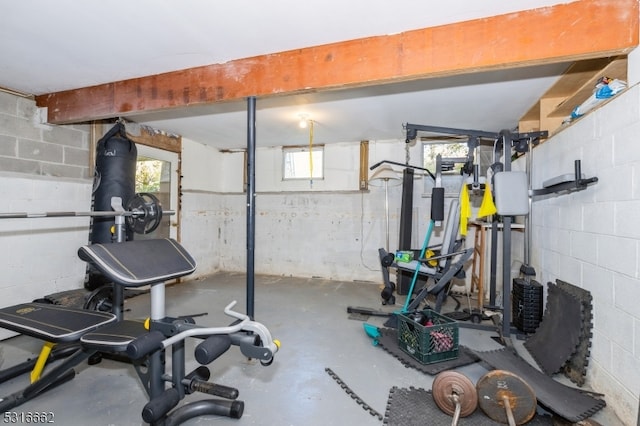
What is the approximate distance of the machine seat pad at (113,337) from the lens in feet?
4.80

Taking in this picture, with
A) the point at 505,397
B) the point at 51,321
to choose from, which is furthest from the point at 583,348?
the point at 51,321

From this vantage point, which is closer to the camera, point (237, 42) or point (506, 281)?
point (237, 42)

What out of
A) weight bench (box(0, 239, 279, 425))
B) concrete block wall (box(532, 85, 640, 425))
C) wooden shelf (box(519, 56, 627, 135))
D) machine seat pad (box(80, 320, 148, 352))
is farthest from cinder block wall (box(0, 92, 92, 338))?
wooden shelf (box(519, 56, 627, 135))

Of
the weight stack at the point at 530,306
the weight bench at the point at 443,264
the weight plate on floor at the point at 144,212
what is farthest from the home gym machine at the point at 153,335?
the weight stack at the point at 530,306

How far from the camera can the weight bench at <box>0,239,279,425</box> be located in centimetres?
143

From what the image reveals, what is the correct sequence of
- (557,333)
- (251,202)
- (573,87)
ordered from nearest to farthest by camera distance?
1. (557,333)
2. (251,202)
3. (573,87)

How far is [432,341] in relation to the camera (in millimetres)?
2256

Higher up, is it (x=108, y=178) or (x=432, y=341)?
(x=108, y=178)

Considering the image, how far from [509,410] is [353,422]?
788 mm

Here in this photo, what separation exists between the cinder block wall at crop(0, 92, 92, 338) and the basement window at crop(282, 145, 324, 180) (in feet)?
9.06

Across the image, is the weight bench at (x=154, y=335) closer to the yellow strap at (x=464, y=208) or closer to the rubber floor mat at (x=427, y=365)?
the rubber floor mat at (x=427, y=365)

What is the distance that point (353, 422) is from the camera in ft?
5.46

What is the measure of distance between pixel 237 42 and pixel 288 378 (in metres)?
2.28

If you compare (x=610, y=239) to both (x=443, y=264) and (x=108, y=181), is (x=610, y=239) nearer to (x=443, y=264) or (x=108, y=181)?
(x=443, y=264)
